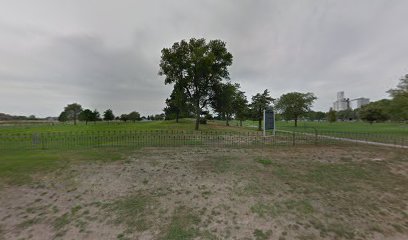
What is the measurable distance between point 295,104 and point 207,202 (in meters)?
49.8

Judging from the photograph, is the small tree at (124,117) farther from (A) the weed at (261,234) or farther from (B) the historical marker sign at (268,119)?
(A) the weed at (261,234)

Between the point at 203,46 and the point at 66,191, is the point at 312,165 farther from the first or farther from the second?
the point at 203,46

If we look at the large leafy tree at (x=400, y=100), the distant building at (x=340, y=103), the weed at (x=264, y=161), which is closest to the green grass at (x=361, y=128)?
the large leafy tree at (x=400, y=100)

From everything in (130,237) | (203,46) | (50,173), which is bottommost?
(130,237)

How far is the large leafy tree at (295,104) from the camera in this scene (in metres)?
49.2

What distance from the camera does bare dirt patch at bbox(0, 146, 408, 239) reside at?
4.29m

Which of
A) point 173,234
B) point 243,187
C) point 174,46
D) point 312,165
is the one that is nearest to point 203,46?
point 174,46

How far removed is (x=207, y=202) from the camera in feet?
17.7

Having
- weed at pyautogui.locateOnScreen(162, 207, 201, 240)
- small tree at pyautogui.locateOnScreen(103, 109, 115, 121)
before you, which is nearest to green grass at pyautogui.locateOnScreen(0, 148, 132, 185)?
weed at pyautogui.locateOnScreen(162, 207, 201, 240)

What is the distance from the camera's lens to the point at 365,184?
6.87 m

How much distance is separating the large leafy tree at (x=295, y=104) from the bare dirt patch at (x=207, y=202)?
1712 inches

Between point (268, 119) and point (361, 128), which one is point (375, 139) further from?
point (361, 128)

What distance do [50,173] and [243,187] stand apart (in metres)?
6.95

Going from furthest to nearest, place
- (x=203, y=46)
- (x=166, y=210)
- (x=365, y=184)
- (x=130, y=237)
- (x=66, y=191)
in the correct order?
(x=203, y=46)
(x=365, y=184)
(x=66, y=191)
(x=166, y=210)
(x=130, y=237)
